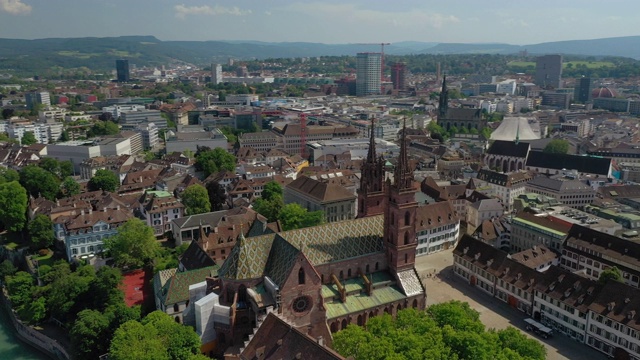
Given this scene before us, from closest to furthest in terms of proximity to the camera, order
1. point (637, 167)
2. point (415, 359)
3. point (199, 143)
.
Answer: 1. point (415, 359)
2. point (637, 167)
3. point (199, 143)

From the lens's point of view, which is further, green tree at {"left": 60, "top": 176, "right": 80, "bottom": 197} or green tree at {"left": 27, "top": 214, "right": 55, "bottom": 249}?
green tree at {"left": 60, "top": 176, "right": 80, "bottom": 197}

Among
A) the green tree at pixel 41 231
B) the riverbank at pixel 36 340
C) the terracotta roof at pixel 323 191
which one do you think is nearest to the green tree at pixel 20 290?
the riverbank at pixel 36 340

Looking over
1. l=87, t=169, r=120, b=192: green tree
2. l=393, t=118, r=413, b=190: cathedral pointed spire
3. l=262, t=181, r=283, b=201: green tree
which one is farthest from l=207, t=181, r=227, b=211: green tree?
l=393, t=118, r=413, b=190: cathedral pointed spire

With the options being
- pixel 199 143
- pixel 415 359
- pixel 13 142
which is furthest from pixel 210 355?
pixel 13 142

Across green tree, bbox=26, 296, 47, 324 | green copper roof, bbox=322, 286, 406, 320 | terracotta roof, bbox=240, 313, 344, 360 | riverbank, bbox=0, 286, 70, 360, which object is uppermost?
terracotta roof, bbox=240, 313, 344, 360

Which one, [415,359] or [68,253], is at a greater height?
[415,359]

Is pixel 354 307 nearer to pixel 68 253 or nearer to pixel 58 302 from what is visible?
pixel 58 302

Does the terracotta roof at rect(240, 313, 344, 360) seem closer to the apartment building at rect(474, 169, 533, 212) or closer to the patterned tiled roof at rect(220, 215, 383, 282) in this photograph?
the patterned tiled roof at rect(220, 215, 383, 282)
